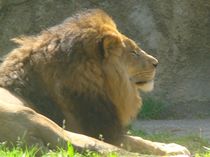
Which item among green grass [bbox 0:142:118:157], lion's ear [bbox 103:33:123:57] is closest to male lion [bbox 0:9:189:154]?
lion's ear [bbox 103:33:123:57]

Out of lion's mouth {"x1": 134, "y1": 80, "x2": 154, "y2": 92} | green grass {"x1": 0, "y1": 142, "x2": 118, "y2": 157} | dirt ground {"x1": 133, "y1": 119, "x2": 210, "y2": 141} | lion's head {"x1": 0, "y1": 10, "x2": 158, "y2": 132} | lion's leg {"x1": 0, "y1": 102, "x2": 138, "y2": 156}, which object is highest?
lion's head {"x1": 0, "y1": 10, "x2": 158, "y2": 132}

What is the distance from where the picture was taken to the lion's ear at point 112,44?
19.8ft

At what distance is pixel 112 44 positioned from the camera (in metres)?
6.08

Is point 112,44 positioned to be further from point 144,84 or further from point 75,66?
point 144,84

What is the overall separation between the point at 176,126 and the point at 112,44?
420 cm

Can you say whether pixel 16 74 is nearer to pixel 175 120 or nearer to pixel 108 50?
pixel 108 50

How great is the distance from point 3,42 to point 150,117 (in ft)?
8.33

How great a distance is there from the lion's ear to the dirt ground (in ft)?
9.44

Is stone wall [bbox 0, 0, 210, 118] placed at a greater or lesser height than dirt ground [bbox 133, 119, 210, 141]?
greater

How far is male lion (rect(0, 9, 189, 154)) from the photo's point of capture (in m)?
5.81

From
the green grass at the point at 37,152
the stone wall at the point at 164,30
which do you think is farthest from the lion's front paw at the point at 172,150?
the stone wall at the point at 164,30

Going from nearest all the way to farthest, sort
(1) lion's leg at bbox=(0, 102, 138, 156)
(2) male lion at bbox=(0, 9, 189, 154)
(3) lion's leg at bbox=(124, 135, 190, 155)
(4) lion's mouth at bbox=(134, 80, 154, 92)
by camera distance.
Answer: (1) lion's leg at bbox=(0, 102, 138, 156)
(2) male lion at bbox=(0, 9, 189, 154)
(3) lion's leg at bbox=(124, 135, 190, 155)
(4) lion's mouth at bbox=(134, 80, 154, 92)

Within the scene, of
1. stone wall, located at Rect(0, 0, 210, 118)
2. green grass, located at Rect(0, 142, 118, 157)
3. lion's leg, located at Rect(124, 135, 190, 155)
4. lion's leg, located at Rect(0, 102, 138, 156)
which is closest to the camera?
green grass, located at Rect(0, 142, 118, 157)

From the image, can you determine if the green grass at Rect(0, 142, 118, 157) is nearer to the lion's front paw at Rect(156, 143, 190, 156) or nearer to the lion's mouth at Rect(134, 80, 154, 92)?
the lion's front paw at Rect(156, 143, 190, 156)
